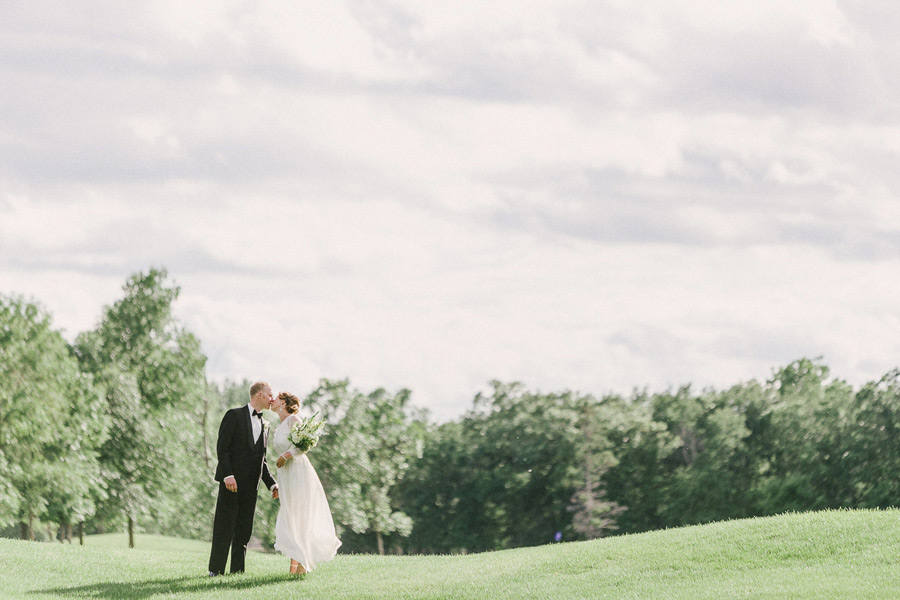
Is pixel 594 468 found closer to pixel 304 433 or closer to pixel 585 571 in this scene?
pixel 585 571

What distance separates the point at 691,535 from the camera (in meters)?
18.7

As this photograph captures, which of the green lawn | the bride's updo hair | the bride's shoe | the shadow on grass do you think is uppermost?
the bride's updo hair

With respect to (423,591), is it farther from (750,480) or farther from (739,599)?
(750,480)

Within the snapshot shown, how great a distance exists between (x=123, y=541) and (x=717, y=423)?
41756 mm

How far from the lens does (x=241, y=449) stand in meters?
16.2

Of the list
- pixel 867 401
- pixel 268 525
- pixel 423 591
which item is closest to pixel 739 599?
pixel 423 591

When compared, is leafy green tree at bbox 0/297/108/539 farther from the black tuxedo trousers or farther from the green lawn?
the black tuxedo trousers

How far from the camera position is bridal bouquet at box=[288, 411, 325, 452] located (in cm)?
1583

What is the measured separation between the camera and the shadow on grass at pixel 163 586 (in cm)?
1545

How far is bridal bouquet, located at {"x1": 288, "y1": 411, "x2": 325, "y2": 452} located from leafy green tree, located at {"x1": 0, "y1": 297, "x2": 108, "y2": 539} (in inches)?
937

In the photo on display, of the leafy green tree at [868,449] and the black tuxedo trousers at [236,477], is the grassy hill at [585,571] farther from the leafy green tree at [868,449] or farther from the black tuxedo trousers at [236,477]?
the leafy green tree at [868,449]

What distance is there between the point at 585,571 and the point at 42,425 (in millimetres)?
28338

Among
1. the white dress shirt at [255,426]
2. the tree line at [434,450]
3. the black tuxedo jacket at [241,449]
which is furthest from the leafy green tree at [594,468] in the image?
the white dress shirt at [255,426]

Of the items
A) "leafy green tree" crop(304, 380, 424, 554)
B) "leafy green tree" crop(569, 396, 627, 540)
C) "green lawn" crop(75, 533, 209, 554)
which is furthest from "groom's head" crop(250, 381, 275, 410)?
"leafy green tree" crop(569, 396, 627, 540)
